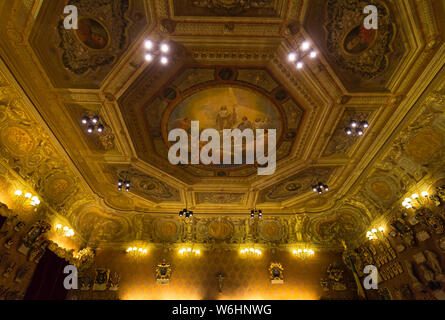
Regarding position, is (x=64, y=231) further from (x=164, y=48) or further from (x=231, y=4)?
(x=231, y=4)

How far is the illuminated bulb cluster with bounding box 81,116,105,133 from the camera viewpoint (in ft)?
30.3

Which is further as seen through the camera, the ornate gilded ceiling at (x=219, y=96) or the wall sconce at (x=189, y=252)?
the wall sconce at (x=189, y=252)

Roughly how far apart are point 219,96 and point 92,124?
5.38 meters

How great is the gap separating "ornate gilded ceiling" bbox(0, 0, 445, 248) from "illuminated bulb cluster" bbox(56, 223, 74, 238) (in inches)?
21.7

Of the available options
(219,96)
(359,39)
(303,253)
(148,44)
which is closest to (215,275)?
(303,253)

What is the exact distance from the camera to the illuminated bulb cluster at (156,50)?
23.8 ft

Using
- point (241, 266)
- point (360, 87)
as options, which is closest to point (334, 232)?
point (241, 266)

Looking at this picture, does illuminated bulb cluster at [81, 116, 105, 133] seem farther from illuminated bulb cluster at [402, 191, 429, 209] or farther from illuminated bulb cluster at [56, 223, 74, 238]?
illuminated bulb cluster at [402, 191, 429, 209]

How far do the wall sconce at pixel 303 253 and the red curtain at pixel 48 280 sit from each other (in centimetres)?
1452

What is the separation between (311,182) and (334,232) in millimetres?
5395

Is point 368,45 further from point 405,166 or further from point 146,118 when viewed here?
point 146,118

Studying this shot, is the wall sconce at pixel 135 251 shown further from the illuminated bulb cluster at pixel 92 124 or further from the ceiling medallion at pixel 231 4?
the ceiling medallion at pixel 231 4

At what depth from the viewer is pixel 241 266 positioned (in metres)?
15.6

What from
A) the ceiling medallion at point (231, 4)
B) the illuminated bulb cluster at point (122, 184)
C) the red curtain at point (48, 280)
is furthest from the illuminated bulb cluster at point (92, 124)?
the red curtain at point (48, 280)
